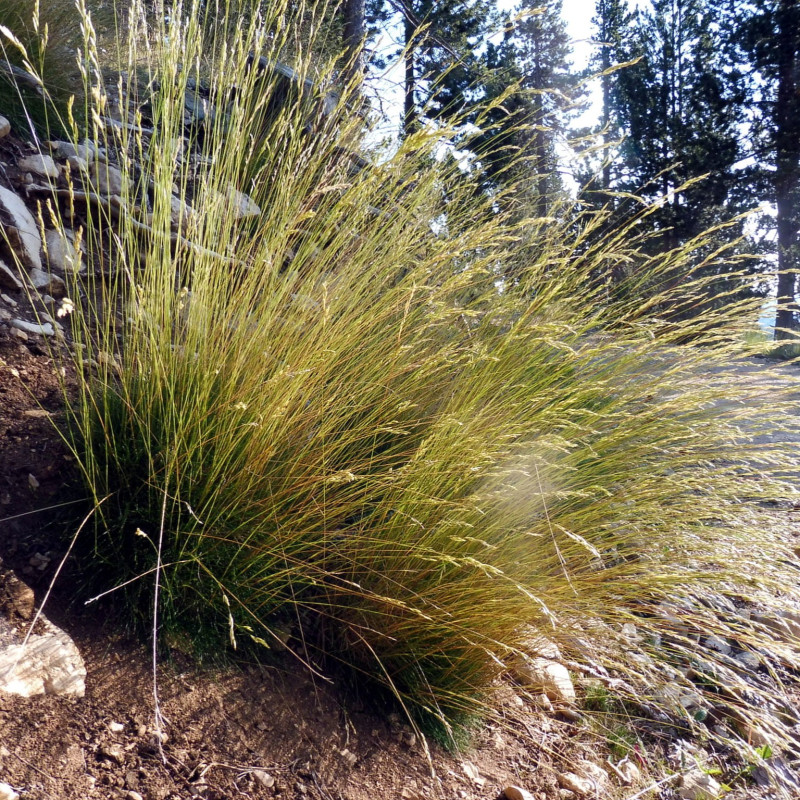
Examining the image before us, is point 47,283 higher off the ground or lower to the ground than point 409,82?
lower

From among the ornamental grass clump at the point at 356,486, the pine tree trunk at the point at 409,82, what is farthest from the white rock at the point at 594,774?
the pine tree trunk at the point at 409,82

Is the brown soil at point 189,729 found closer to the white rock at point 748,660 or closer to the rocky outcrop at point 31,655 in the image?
the rocky outcrop at point 31,655

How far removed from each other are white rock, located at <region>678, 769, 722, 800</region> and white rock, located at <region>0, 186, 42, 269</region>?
289 cm

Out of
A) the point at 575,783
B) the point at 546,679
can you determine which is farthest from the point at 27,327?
the point at 575,783

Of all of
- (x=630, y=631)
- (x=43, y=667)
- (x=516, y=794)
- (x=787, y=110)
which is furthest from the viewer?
(x=787, y=110)

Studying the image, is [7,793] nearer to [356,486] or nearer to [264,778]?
[264,778]

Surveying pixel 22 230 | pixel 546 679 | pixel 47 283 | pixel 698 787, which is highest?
pixel 22 230

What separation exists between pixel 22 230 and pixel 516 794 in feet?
8.51

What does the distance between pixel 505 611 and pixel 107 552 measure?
101 cm

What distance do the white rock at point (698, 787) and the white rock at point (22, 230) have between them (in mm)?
2885

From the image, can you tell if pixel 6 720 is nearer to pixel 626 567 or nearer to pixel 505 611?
pixel 505 611

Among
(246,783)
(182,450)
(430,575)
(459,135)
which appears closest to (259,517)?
(182,450)

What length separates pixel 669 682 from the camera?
164 centimetres

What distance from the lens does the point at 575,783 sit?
1662 mm
